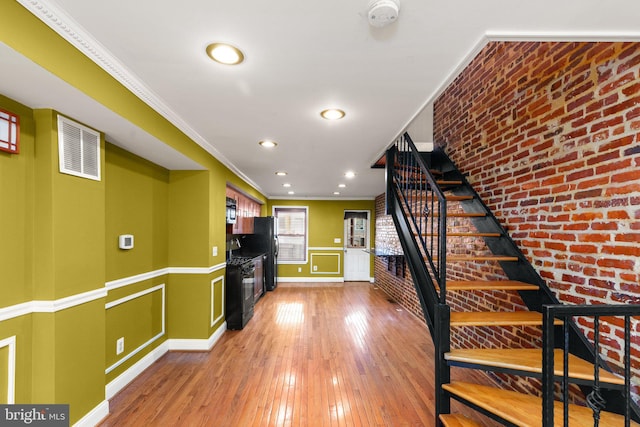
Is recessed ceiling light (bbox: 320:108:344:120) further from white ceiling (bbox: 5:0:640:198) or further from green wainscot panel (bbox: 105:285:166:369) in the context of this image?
green wainscot panel (bbox: 105:285:166:369)

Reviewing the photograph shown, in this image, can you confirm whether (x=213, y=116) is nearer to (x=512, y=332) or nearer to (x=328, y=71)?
(x=328, y=71)

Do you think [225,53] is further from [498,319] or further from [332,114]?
[498,319]

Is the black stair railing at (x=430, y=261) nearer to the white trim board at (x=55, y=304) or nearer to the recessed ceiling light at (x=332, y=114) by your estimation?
the recessed ceiling light at (x=332, y=114)

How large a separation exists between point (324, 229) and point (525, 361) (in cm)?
641

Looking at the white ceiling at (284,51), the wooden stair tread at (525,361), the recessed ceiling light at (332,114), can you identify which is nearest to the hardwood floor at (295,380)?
the wooden stair tread at (525,361)

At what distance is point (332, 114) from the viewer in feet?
7.48

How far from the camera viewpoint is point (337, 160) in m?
3.82

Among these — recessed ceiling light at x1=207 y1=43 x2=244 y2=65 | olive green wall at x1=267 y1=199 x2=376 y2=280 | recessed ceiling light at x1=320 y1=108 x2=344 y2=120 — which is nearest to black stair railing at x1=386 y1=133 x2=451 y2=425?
recessed ceiling light at x1=320 y1=108 x2=344 y2=120

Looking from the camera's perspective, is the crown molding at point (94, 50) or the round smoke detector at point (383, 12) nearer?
the round smoke detector at point (383, 12)

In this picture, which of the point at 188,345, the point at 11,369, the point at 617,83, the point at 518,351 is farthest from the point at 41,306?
→ the point at 617,83

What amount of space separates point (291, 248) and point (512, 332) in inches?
243

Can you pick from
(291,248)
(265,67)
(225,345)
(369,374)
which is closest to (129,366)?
(225,345)

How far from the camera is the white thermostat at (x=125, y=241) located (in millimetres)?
2553

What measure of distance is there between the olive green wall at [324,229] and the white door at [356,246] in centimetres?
12
